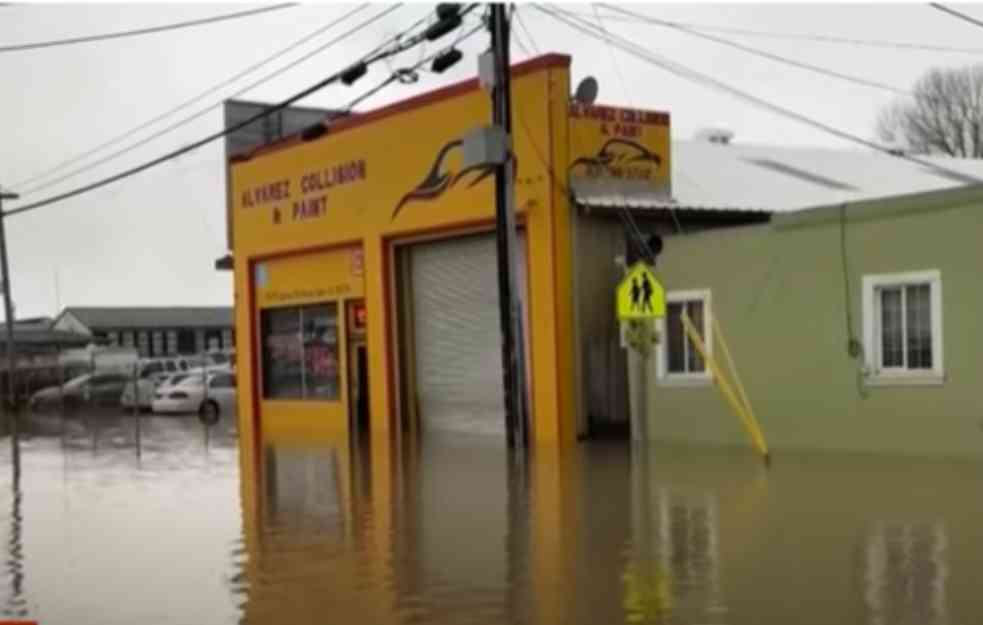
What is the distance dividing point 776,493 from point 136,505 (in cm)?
714

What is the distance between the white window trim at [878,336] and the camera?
1738cm

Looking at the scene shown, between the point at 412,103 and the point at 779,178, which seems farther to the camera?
the point at 779,178

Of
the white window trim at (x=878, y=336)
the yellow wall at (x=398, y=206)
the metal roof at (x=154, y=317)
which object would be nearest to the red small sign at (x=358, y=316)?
the yellow wall at (x=398, y=206)

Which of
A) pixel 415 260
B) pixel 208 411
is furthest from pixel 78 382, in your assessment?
pixel 415 260

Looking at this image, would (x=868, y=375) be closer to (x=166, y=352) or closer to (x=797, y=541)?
(x=797, y=541)

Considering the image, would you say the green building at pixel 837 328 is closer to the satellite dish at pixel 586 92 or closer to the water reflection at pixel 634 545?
the water reflection at pixel 634 545

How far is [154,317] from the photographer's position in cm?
7838

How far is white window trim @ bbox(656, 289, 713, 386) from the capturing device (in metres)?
20.9

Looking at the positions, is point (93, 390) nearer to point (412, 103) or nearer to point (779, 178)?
point (412, 103)

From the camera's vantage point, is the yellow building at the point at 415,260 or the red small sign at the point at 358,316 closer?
the yellow building at the point at 415,260

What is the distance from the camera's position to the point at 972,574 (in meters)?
9.52

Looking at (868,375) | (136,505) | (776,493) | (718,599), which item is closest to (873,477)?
(776,493)

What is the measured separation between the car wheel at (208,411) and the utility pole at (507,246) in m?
18.3

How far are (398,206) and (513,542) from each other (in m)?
15.1
